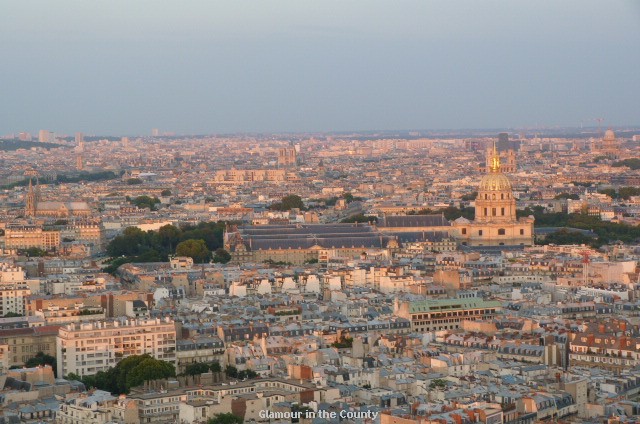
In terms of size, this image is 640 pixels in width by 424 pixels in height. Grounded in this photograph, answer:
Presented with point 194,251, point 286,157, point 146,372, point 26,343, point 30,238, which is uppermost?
point 146,372

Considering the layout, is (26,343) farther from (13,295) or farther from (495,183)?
(495,183)

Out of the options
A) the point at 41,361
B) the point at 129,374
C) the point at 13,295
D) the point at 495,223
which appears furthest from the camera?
the point at 495,223

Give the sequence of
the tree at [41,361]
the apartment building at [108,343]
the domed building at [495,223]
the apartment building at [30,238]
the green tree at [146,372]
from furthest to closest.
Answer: the apartment building at [30,238]
the domed building at [495,223]
the tree at [41,361]
the apartment building at [108,343]
the green tree at [146,372]

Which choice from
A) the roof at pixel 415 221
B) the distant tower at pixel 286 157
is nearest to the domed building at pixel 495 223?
the roof at pixel 415 221

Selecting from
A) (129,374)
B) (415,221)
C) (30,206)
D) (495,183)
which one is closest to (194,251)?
(415,221)

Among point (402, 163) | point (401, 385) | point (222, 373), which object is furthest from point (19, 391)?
point (402, 163)

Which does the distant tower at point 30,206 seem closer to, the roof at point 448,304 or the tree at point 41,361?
the roof at point 448,304

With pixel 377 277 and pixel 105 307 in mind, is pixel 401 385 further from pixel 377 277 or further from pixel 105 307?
pixel 377 277
